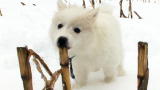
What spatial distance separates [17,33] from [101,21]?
1706 mm

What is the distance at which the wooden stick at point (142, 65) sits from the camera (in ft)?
5.71

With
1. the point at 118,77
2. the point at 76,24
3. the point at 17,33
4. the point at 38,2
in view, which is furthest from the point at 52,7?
the point at 76,24

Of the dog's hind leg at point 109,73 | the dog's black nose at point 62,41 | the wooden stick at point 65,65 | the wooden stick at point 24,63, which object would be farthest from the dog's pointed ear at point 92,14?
the wooden stick at point 24,63

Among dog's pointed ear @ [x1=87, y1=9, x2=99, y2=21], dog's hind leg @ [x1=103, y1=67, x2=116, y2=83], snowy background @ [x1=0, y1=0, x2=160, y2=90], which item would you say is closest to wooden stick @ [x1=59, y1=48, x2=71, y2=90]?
dog's pointed ear @ [x1=87, y1=9, x2=99, y2=21]

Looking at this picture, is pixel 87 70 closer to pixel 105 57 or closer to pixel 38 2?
pixel 105 57

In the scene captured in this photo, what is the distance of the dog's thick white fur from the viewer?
2.72 meters

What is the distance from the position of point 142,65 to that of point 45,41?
2632 millimetres

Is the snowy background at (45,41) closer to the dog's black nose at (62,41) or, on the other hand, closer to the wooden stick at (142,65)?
the dog's black nose at (62,41)

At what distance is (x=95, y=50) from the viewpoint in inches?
116

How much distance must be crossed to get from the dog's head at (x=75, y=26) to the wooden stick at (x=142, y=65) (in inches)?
33.2

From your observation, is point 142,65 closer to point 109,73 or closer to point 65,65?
point 65,65

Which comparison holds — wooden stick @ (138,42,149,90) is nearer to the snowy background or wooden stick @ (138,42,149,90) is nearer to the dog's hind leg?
the snowy background

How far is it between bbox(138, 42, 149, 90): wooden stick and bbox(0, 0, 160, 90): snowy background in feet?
3.85

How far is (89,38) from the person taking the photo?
2.82m
